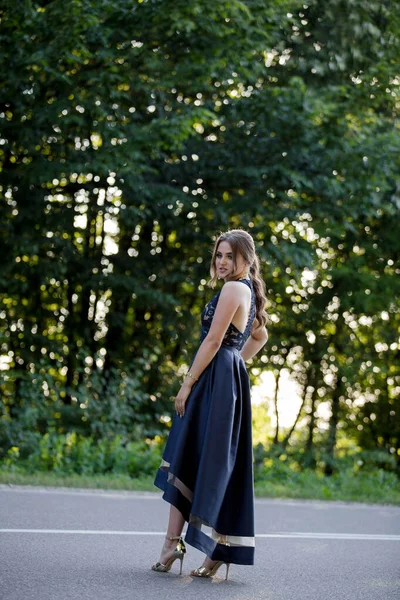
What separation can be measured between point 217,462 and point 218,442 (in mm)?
114

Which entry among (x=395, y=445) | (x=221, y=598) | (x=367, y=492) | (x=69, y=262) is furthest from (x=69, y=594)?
(x=395, y=445)

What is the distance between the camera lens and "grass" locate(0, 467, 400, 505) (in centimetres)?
1073

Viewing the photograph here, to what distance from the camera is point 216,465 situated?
5594mm

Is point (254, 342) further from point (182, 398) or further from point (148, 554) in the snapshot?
point (148, 554)

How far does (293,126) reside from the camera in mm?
15641

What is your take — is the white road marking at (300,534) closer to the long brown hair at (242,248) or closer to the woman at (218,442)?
the woman at (218,442)

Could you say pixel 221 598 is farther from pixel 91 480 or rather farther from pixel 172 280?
pixel 172 280

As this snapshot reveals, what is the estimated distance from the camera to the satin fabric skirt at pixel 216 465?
5590 millimetres

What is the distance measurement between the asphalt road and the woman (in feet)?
0.93

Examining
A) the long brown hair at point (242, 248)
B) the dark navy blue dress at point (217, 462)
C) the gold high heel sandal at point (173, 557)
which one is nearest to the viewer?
the dark navy blue dress at point (217, 462)

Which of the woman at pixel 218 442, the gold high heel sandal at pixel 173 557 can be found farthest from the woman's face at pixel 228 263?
the gold high heel sandal at pixel 173 557

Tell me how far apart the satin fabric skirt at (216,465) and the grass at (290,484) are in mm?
5011

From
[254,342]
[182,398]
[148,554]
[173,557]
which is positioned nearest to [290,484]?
[148,554]

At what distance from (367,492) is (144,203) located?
5774mm
